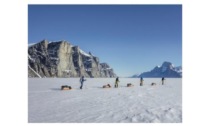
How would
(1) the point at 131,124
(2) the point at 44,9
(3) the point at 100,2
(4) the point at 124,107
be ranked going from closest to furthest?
(1) the point at 131,124 < (4) the point at 124,107 < (3) the point at 100,2 < (2) the point at 44,9

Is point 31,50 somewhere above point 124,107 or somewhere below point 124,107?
above
